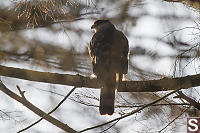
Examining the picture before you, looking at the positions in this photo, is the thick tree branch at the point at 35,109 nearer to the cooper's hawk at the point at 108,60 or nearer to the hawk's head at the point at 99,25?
the cooper's hawk at the point at 108,60

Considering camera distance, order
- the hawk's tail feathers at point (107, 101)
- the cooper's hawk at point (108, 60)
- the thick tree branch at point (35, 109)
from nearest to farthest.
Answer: the thick tree branch at point (35, 109)
the hawk's tail feathers at point (107, 101)
the cooper's hawk at point (108, 60)

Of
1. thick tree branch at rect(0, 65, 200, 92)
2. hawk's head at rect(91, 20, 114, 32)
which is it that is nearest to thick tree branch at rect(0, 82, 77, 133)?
thick tree branch at rect(0, 65, 200, 92)

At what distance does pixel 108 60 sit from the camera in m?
3.45

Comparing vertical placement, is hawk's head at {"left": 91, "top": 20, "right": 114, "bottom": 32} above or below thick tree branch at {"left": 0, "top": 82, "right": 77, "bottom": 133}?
above

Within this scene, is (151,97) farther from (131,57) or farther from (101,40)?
(101,40)

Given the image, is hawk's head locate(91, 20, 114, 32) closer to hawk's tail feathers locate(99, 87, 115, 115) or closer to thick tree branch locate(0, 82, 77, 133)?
hawk's tail feathers locate(99, 87, 115, 115)

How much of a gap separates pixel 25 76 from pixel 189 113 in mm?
1417

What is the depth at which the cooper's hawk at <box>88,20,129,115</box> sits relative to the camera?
321 centimetres

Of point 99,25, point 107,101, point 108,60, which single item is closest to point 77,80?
point 107,101

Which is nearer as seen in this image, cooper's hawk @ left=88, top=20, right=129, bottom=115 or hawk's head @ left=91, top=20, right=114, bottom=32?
cooper's hawk @ left=88, top=20, right=129, bottom=115

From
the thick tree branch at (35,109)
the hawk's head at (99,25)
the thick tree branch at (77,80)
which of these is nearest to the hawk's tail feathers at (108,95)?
the thick tree branch at (77,80)

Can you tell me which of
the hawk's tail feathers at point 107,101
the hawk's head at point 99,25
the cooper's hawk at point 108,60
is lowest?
the hawk's tail feathers at point 107,101

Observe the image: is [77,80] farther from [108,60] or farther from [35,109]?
[108,60]

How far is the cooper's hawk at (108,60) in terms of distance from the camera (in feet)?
10.5
